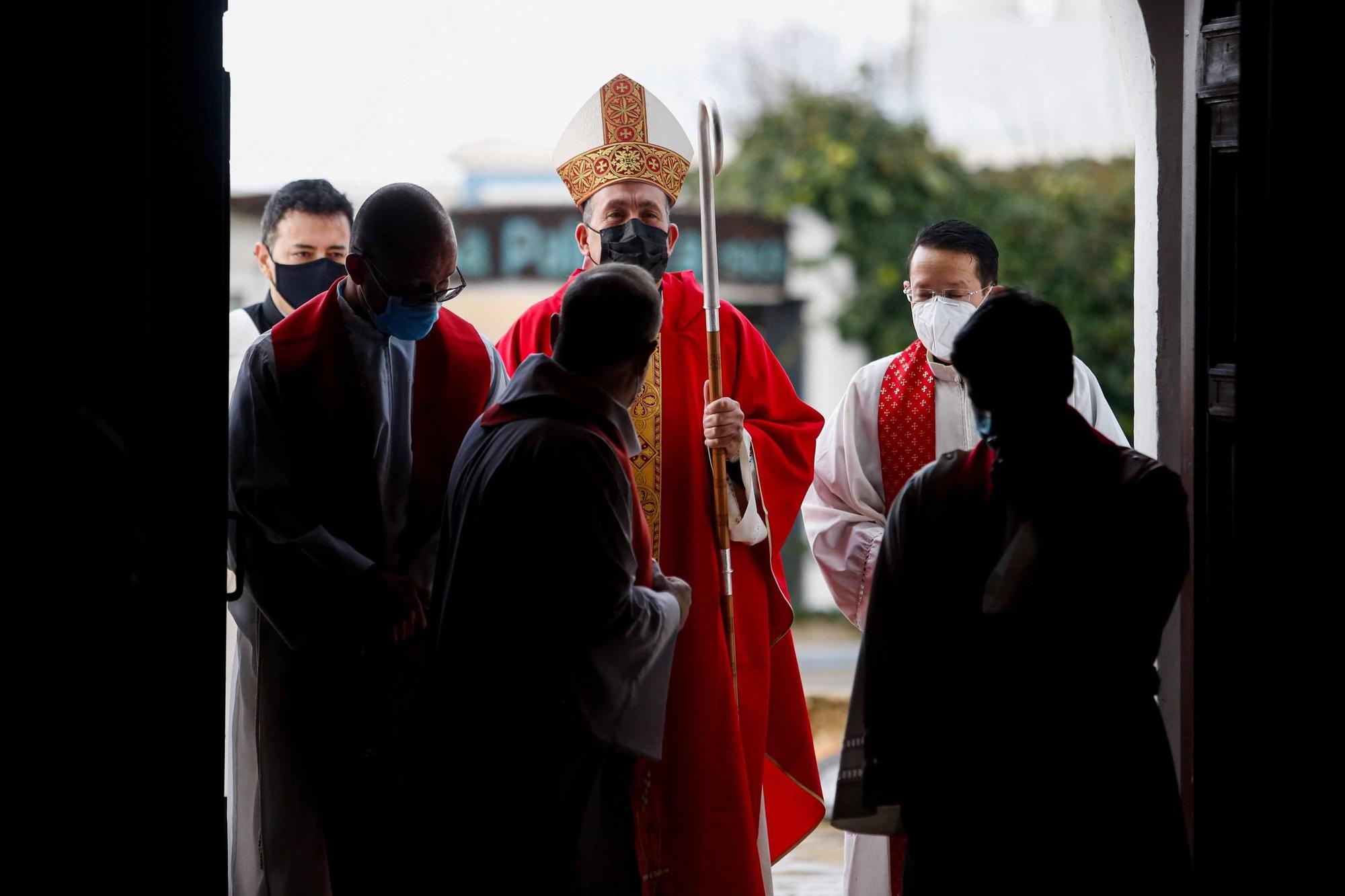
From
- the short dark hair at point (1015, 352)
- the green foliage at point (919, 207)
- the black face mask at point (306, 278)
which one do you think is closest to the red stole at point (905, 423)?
the short dark hair at point (1015, 352)

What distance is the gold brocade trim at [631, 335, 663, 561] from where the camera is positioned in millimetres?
3830

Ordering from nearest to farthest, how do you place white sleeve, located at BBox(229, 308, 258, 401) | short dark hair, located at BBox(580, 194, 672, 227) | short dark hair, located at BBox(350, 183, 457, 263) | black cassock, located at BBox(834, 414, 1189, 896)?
1. black cassock, located at BBox(834, 414, 1189, 896)
2. short dark hair, located at BBox(350, 183, 457, 263)
3. short dark hair, located at BBox(580, 194, 672, 227)
4. white sleeve, located at BBox(229, 308, 258, 401)

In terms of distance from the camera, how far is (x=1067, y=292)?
11.4m

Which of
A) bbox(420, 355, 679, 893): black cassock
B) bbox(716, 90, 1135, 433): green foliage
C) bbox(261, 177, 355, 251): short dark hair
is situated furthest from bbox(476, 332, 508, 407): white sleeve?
bbox(716, 90, 1135, 433): green foliage

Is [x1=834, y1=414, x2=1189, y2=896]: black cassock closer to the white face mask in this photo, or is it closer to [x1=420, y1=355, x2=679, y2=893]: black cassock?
[x1=420, y1=355, x2=679, y2=893]: black cassock

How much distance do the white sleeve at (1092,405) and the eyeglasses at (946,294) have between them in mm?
318

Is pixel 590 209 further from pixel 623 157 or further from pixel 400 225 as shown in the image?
pixel 400 225

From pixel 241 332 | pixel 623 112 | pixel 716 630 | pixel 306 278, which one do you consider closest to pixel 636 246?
pixel 623 112

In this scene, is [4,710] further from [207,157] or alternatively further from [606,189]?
[606,189]

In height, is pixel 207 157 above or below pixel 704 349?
above

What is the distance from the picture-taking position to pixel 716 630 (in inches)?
147

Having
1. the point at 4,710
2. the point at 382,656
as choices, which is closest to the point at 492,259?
the point at 382,656

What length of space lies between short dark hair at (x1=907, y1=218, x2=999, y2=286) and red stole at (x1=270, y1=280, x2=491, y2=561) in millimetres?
1217

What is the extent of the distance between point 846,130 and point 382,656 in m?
9.22
